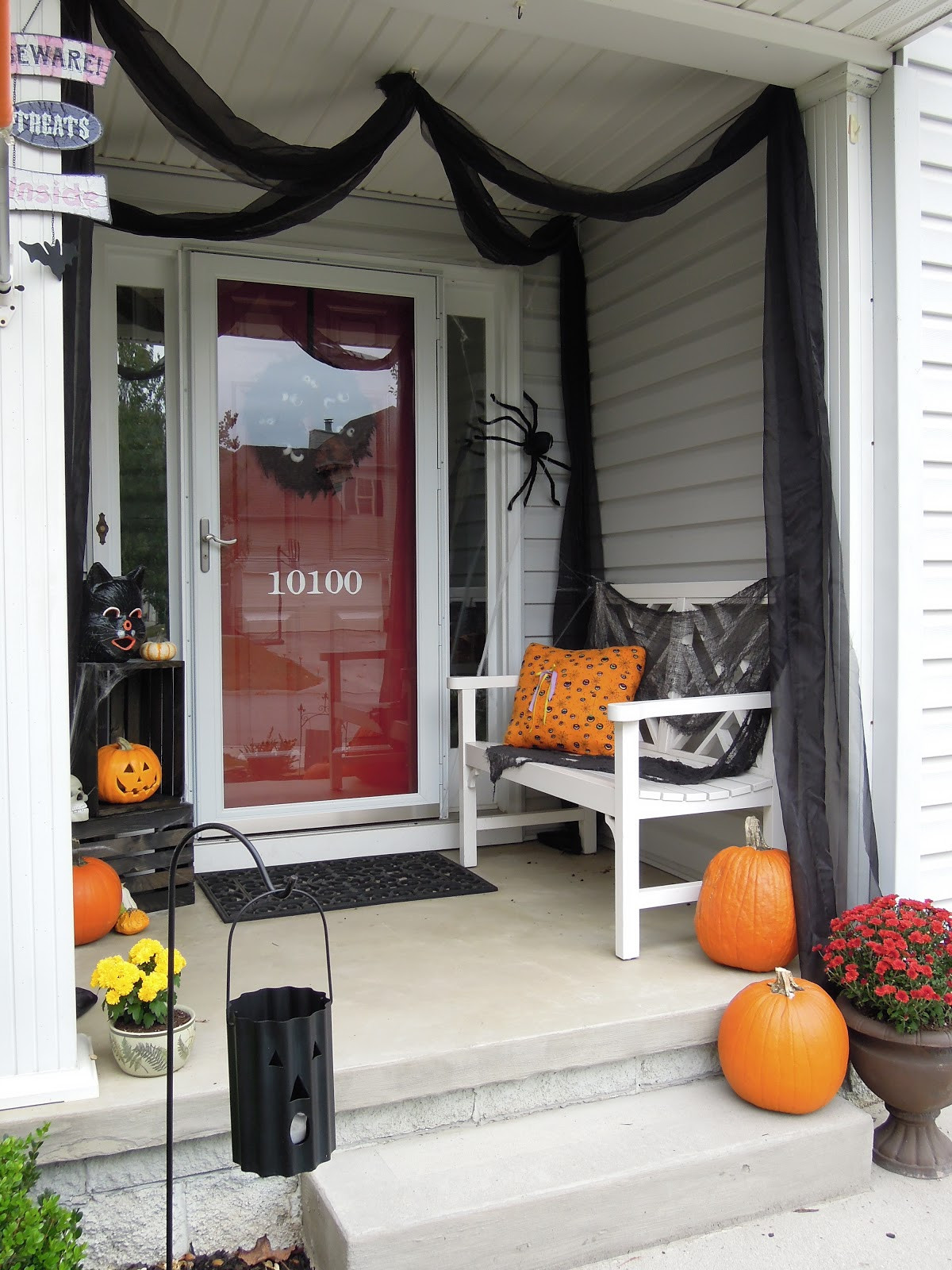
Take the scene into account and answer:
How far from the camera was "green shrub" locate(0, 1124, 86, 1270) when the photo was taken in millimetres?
1453

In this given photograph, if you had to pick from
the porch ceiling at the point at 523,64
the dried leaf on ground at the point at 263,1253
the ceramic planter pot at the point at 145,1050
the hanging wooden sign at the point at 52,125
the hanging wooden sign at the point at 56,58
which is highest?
the porch ceiling at the point at 523,64

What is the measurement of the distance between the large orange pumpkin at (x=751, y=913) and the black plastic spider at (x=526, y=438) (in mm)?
1865

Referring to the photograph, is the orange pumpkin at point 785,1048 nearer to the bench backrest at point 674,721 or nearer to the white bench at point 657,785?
the white bench at point 657,785

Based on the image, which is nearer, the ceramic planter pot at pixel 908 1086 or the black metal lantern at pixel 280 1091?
the black metal lantern at pixel 280 1091

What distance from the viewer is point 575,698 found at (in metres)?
3.47

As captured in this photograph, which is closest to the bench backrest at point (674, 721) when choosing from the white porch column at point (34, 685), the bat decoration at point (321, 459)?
the bat decoration at point (321, 459)

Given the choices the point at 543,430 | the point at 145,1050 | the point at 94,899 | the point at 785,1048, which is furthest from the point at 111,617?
the point at 785,1048

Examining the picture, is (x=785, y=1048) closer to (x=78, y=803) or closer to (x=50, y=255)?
(x=78, y=803)

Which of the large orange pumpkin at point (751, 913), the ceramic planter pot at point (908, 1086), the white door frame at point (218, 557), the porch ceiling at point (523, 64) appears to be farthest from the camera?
the white door frame at point (218, 557)

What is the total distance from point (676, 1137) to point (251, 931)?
1.35 meters

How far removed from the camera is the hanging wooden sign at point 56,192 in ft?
6.22

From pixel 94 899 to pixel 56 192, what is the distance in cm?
173

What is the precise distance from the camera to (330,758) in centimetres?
386

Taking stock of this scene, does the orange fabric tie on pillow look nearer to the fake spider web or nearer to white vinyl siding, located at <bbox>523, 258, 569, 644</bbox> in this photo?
the fake spider web
